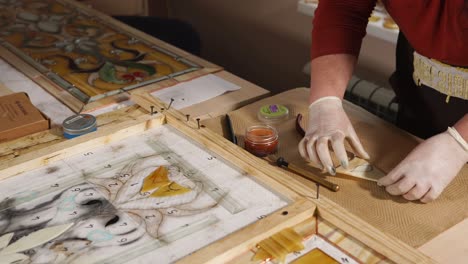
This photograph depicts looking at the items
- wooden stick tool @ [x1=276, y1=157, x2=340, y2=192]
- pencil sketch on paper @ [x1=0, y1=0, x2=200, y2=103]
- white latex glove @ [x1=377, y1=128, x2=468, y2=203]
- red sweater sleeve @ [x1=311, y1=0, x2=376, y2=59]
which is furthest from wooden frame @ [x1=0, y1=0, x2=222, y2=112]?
white latex glove @ [x1=377, y1=128, x2=468, y2=203]

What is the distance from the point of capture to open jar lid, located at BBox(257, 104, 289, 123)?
135cm

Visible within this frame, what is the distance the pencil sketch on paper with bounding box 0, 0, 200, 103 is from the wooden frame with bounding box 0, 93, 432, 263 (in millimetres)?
373

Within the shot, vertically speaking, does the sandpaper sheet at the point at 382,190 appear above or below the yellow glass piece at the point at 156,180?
below

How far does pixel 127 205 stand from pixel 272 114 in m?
0.51

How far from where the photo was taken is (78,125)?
4.09 feet

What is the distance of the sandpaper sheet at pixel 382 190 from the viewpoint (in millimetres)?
998

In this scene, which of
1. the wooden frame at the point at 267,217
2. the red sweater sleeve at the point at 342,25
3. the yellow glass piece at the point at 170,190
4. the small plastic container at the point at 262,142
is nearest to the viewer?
the wooden frame at the point at 267,217

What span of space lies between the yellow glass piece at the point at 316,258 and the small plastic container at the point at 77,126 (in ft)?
1.94

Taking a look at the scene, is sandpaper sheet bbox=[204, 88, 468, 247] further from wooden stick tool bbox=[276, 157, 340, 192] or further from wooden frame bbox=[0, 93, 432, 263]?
wooden frame bbox=[0, 93, 432, 263]

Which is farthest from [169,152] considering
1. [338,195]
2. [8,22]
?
[8,22]

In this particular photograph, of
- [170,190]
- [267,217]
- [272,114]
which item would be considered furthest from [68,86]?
[267,217]

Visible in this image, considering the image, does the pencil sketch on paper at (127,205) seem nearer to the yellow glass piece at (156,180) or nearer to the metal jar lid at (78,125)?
the yellow glass piece at (156,180)

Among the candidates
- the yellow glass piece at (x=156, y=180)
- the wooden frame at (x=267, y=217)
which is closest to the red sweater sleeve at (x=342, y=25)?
the wooden frame at (x=267, y=217)

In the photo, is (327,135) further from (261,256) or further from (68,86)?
(68,86)
